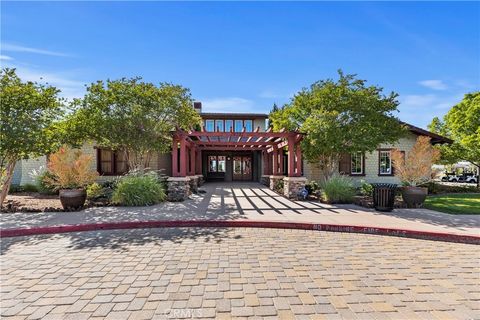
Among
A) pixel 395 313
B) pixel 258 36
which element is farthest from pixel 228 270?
pixel 258 36

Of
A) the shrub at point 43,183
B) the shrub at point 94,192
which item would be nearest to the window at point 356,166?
the shrub at point 94,192

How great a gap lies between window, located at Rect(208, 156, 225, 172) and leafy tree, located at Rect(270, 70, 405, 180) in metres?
14.4

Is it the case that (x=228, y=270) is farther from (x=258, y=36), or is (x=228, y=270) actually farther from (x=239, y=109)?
(x=239, y=109)

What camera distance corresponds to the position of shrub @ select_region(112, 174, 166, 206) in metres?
10.9

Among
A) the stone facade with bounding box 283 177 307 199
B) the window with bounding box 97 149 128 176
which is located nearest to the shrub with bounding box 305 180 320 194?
the stone facade with bounding box 283 177 307 199

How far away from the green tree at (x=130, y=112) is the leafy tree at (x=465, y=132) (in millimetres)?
18177

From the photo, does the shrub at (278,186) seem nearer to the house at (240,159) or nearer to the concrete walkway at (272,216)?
the house at (240,159)

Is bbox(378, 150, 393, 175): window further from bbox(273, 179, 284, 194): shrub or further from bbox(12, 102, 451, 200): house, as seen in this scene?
bbox(273, 179, 284, 194): shrub

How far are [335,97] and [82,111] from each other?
10797mm

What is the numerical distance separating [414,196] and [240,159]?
57.2 feet

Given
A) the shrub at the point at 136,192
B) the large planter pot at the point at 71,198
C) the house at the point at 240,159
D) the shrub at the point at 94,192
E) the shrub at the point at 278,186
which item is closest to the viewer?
the large planter pot at the point at 71,198

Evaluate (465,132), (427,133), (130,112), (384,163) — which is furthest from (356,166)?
(130,112)

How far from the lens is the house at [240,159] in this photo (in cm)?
1341

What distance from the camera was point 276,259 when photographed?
200 inches
